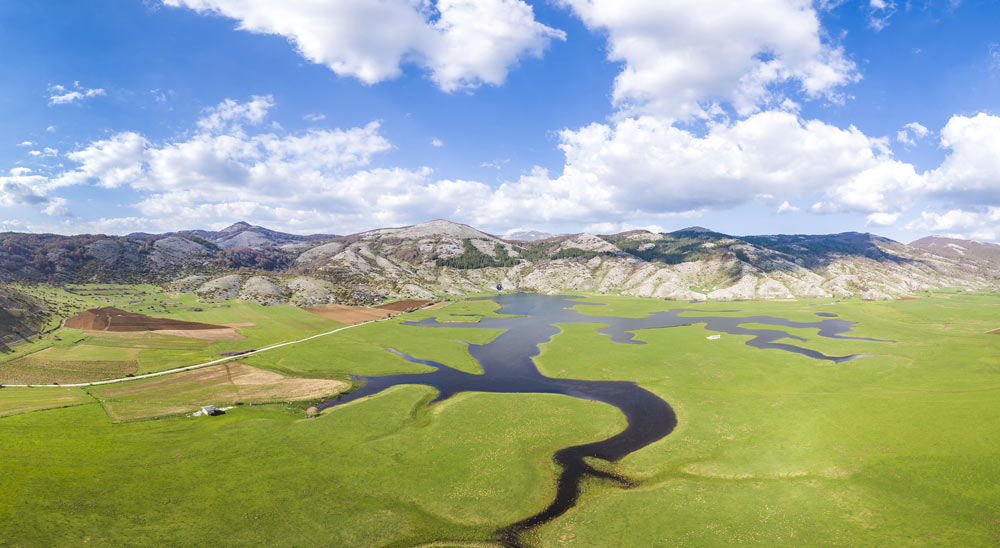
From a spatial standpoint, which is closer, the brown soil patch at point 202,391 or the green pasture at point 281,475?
the green pasture at point 281,475

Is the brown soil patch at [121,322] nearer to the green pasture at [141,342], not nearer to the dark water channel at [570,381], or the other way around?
the green pasture at [141,342]

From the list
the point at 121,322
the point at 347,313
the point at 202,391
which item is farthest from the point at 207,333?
the point at 347,313

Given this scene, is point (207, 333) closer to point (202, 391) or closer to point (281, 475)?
point (202, 391)

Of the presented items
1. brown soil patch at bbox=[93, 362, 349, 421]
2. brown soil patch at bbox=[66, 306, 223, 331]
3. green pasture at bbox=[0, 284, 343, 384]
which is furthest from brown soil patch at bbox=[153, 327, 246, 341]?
brown soil patch at bbox=[93, 362, 349, 421]

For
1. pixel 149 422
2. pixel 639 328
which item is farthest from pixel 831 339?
pixel 149 422

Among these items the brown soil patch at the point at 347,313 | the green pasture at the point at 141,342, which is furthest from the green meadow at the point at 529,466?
the brown soil patch at the point at 347,313
